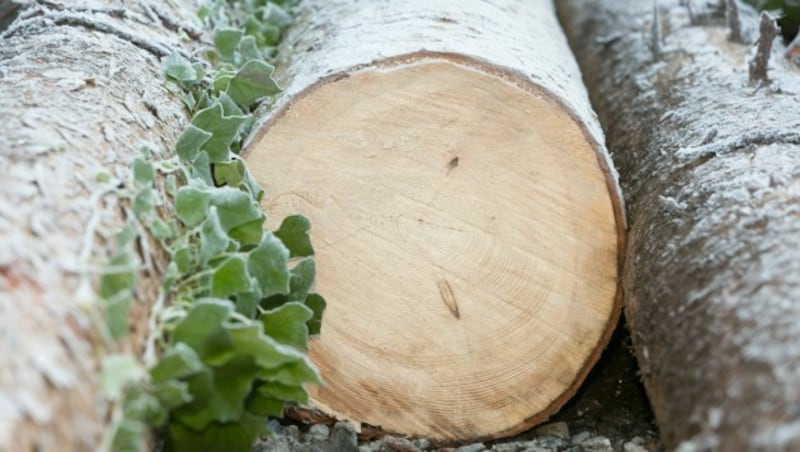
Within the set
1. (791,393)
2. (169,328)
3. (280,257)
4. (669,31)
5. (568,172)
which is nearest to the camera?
(791,393)

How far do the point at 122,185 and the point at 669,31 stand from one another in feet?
4.57

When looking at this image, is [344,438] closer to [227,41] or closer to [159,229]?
[159,229]

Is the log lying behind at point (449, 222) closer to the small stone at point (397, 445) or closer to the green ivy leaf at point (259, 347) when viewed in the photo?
the small stone at point (397, 445)

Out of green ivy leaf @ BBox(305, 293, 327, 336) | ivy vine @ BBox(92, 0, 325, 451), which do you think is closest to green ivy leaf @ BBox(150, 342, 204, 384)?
ivy vine @ BBox(92, 0, 325, 451)

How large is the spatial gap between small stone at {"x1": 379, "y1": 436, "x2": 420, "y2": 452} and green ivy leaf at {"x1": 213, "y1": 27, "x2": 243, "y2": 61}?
2.61 feet

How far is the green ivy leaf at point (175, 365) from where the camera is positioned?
1.05 metres

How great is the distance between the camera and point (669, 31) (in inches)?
82.1

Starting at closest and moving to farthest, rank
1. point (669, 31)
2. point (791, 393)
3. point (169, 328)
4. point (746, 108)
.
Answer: point (791, 393) → point (169, 328) → point (746, 108) → point (669, 31)

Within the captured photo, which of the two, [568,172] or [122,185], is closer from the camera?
[122,185]

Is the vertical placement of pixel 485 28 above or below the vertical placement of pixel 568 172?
above

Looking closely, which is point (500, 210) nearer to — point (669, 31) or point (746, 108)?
point (746, 108)

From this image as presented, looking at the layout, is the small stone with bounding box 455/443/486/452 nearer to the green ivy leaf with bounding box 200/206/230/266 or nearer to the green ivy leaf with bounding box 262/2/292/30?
the green ivy leaf with bounding box 200/206/230/266

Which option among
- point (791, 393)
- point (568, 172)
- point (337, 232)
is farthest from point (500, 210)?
point (791, 393)

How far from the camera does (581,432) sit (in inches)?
64.0
